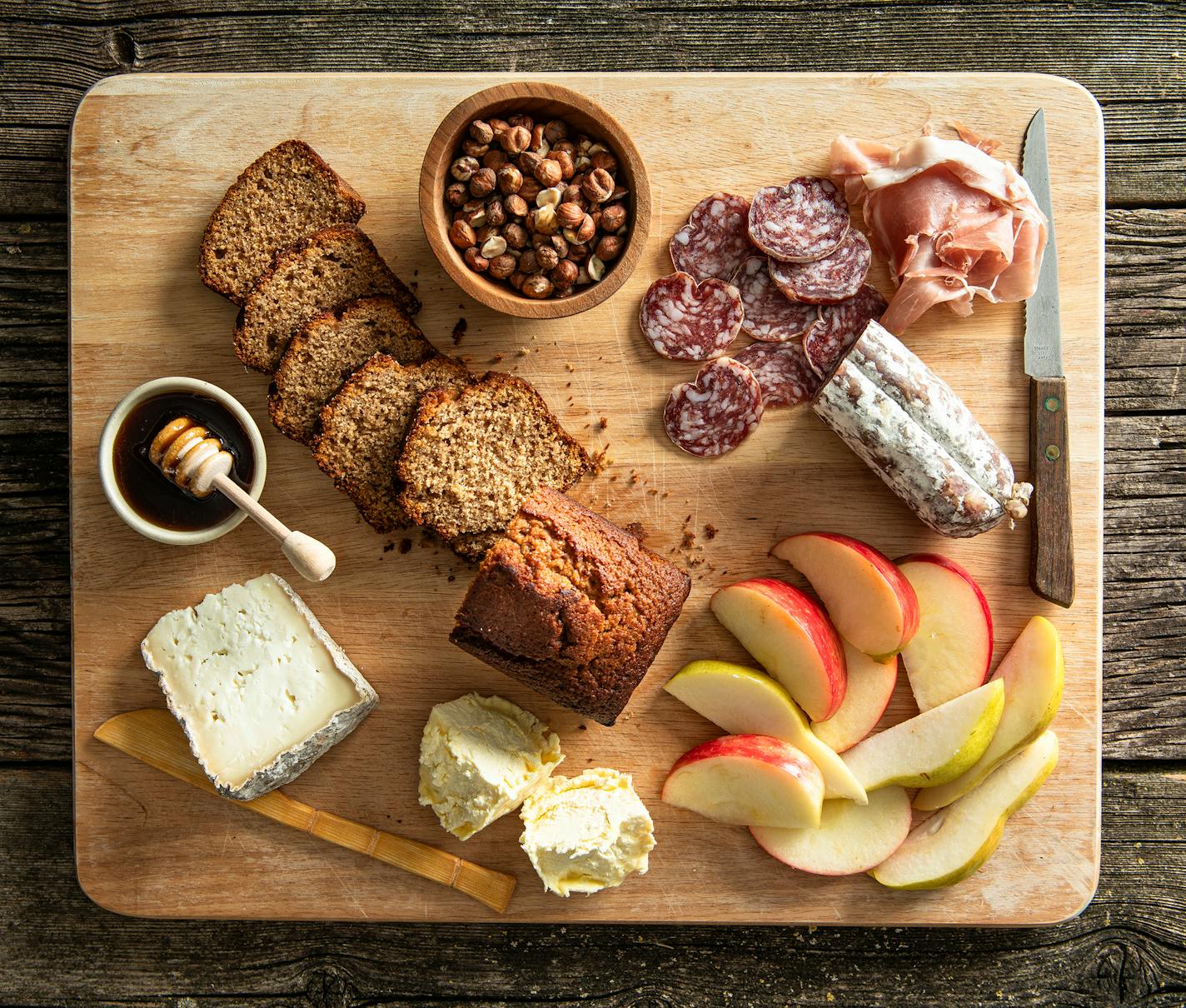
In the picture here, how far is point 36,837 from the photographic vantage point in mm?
2840

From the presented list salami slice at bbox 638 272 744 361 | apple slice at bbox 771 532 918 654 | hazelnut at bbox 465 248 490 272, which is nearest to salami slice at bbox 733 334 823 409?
salami slice at bbox 638 272 744 361

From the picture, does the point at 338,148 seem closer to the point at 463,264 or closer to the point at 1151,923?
the point at 463,264

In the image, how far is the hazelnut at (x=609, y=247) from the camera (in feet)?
8.02

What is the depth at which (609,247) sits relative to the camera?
2443 mm

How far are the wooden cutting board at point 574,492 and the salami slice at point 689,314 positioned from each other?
2.8 inches

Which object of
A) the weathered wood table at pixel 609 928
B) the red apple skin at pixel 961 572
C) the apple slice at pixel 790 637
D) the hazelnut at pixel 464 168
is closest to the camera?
the hazelnut at pixel 464 168

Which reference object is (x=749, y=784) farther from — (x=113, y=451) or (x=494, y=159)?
(x=113, y=451)

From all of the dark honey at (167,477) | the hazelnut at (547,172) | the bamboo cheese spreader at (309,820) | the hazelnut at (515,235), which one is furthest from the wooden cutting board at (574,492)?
the hazelnut at (547,172)

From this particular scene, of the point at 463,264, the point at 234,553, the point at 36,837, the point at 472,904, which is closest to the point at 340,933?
the point at 472,904

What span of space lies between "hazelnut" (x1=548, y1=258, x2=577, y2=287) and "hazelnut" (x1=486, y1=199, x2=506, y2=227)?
0.20m

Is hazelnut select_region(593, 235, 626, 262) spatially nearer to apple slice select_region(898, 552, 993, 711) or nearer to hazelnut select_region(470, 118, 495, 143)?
hazelnut select_region(470, 118, 495, 143)

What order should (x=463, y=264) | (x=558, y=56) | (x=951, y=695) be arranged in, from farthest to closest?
(x=558, y=56), (x=951, y=695), (x=463, y=264)

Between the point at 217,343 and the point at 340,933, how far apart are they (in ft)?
6.28

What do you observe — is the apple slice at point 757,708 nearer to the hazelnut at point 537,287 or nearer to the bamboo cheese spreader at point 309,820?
the bamboo cheese spreader at point 309,820
